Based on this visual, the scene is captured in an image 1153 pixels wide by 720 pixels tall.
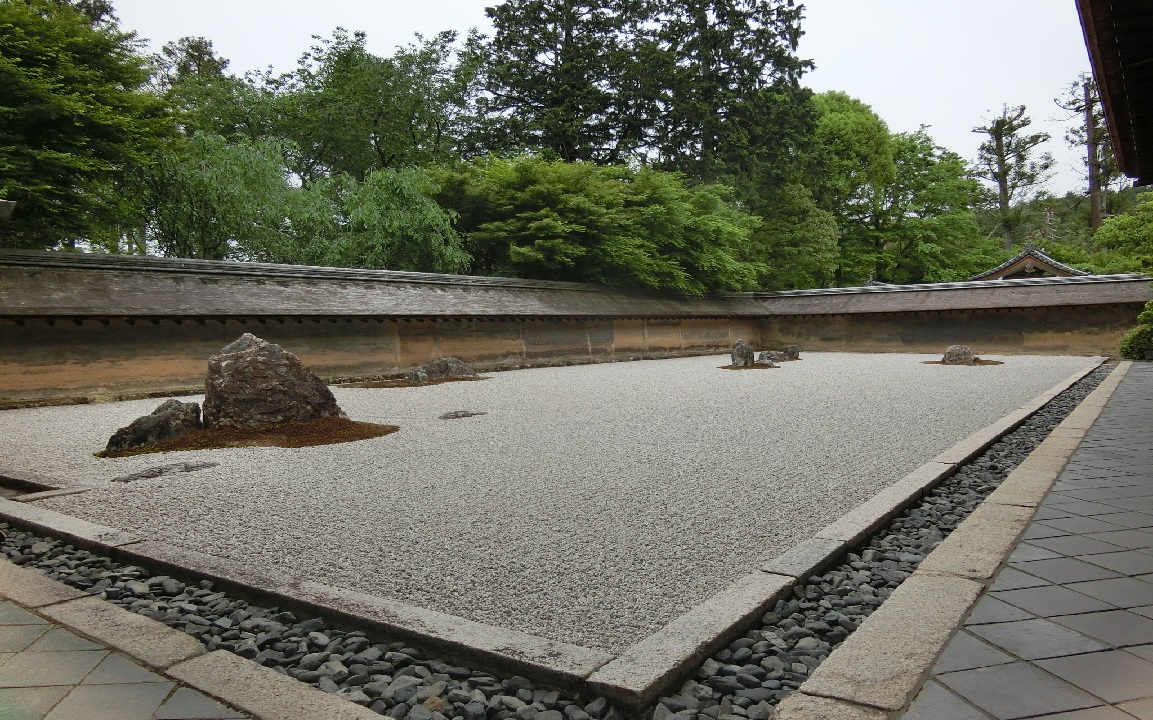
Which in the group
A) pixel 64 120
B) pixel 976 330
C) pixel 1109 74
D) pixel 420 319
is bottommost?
pixel 976 330

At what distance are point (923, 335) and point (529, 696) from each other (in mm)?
20271

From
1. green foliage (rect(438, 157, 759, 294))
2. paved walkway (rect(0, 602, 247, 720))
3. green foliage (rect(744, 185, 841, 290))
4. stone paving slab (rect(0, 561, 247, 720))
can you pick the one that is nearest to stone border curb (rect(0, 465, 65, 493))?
stone paving slab (rect(0, 561, 247, 720))

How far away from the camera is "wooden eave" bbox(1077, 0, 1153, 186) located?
3.54 meters

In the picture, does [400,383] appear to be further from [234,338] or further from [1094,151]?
[1094,151]

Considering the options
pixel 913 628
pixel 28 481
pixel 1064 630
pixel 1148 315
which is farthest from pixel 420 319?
pixel 1148 315

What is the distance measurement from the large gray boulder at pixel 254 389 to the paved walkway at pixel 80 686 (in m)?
3.98

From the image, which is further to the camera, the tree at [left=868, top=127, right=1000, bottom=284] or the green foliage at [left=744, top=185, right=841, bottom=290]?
the tree at [left=868, top=127, right=1000, bottom=284]

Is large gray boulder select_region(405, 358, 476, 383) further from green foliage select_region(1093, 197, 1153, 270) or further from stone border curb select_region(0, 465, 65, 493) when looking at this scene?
green foliage select_region(1093, 197, 1153, 270)

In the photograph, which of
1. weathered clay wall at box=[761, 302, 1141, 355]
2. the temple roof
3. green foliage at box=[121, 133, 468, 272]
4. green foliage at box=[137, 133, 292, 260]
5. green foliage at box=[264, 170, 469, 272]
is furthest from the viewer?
the temple roof

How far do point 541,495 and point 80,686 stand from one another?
2.24 metres

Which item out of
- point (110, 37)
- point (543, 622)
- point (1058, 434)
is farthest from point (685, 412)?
point (110, 37)

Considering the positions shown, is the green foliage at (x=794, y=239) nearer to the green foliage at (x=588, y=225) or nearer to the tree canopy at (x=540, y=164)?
the tree canopy at (x=540, y=164)

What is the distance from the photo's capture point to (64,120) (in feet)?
38.6

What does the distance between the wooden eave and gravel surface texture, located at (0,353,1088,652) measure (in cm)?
272
